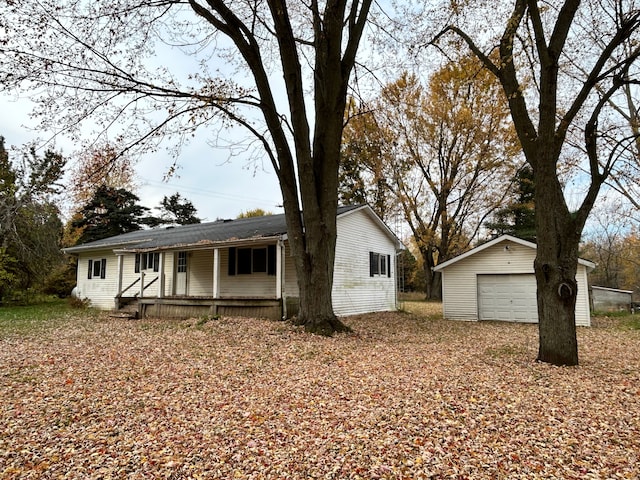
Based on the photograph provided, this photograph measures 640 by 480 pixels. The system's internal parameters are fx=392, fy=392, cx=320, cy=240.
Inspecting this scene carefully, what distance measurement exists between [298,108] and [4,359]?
7.51m

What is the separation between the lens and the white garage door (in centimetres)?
1386

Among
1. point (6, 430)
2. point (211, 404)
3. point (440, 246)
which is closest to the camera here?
point (6, 430)

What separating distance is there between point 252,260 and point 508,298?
9.43m

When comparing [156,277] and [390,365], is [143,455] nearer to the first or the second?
[390,365]

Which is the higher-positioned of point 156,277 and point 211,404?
point 156,277

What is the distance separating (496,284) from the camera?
1446 centimetres

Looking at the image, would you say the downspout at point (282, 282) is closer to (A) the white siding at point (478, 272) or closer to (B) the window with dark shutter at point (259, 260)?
(B) the window with dark shutter at point (259, 260)

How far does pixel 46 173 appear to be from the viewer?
740 inches

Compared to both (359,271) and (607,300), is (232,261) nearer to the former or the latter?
(359,271)

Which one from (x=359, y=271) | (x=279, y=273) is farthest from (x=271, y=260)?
(x=359, y=271)

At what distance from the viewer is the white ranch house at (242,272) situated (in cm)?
1218

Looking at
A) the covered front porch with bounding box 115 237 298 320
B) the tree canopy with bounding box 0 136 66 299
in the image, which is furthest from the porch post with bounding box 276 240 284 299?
the tree canopy with bounding box 0 136 66 299

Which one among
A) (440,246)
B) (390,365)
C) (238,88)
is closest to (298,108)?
(238,88)

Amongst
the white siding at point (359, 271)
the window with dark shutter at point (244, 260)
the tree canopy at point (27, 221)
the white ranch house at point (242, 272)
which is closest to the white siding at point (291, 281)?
the white ranch house at point (242, 272)
